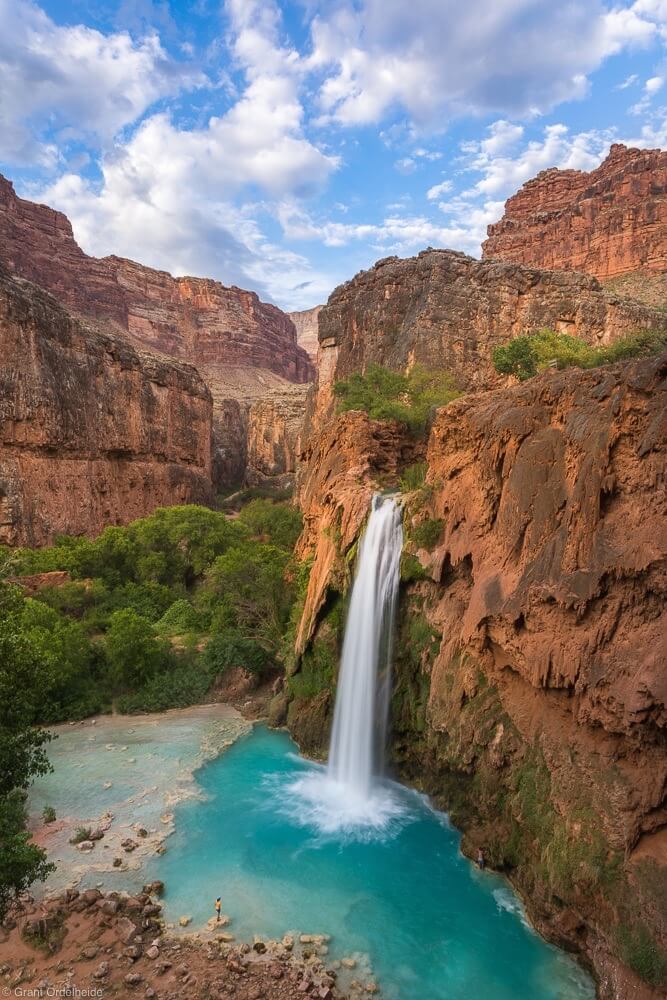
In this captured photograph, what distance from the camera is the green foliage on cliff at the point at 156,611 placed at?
20.5m

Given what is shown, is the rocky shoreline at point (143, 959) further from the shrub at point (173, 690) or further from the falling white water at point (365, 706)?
the shrub at point (173, 690)

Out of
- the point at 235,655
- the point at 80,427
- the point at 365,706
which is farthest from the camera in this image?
the point at 80,427

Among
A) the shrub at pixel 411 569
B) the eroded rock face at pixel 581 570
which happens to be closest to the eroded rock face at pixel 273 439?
the shrub at pixel 411 569

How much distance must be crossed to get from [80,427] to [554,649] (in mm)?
36978

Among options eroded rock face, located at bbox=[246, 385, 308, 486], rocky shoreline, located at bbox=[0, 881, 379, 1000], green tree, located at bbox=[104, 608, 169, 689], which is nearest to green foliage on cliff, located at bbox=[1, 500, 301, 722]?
green tree, located at bbox=[104, 608, 169, 689]

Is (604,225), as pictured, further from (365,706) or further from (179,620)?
(365,706)

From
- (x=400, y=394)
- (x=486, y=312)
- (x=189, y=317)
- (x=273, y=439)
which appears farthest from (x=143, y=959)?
(x=189, y=317)

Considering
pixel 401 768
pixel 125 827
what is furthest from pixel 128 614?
pixel 401 768

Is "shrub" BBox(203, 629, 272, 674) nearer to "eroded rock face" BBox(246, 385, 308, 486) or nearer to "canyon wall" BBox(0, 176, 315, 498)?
"eroded rock face" BBox(246, 385, 308, 486)

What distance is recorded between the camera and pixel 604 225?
190 feet

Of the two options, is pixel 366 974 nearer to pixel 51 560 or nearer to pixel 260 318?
pixel 51 560

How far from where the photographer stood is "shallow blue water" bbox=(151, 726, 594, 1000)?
884 cm

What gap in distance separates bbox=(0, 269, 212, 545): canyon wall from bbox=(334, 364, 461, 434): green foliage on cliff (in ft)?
64.9

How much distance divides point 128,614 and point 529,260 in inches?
2491
